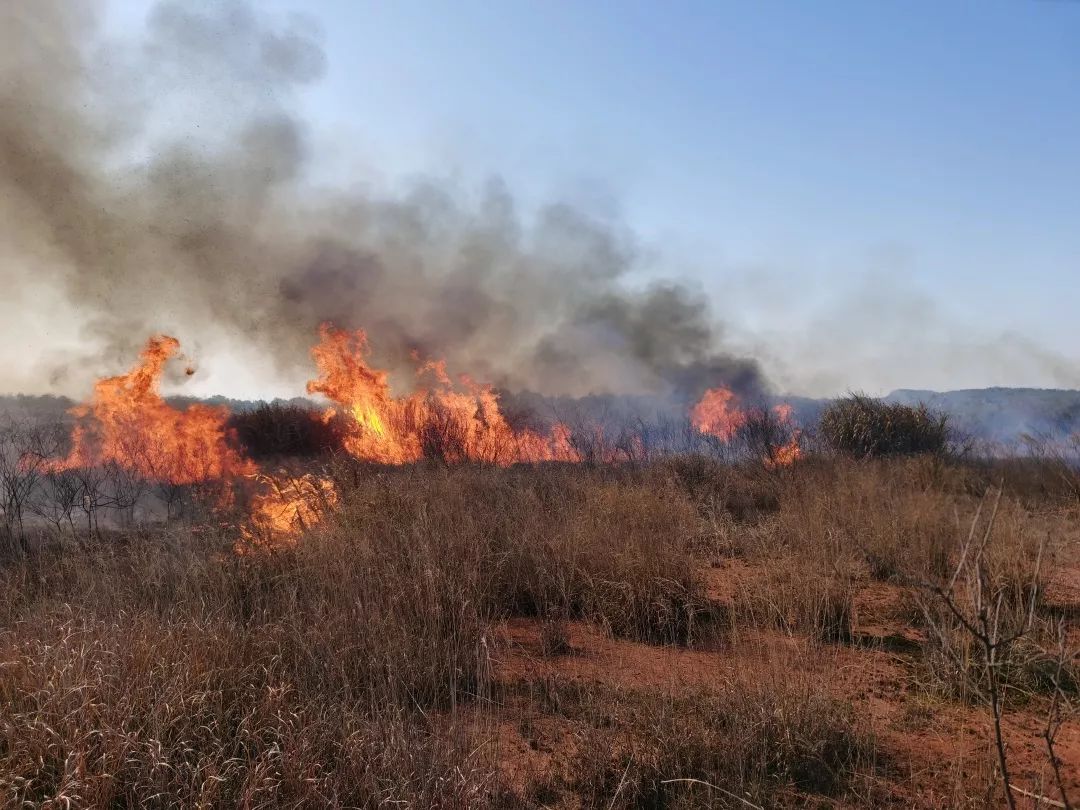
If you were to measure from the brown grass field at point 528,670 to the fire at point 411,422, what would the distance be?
7260 mm

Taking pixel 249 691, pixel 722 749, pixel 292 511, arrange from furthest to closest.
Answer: pixel 292 511, pixel 249 691, pixel 722 749

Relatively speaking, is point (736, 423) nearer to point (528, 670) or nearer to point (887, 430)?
point (887, 430)

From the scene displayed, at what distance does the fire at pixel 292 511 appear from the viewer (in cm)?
663

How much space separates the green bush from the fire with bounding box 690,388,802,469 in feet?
3.43

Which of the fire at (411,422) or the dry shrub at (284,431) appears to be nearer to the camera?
the fire at (411,422)

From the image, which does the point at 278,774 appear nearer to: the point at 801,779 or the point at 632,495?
the point at 801,779

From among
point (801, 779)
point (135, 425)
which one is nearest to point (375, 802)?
point (801, 779)

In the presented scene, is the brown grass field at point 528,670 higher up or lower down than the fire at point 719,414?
lower down

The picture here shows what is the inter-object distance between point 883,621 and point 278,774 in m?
5.26

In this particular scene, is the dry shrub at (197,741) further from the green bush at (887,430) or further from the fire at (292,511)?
the green bush at (887,430)

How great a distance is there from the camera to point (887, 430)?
1555 cm

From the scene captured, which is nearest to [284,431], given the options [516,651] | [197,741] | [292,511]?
[292,511]

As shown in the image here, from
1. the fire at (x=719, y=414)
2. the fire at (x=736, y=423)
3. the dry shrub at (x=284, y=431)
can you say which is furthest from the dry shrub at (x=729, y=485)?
the dry shrub at (x=284, y=431)

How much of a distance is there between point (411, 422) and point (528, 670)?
11.1m
